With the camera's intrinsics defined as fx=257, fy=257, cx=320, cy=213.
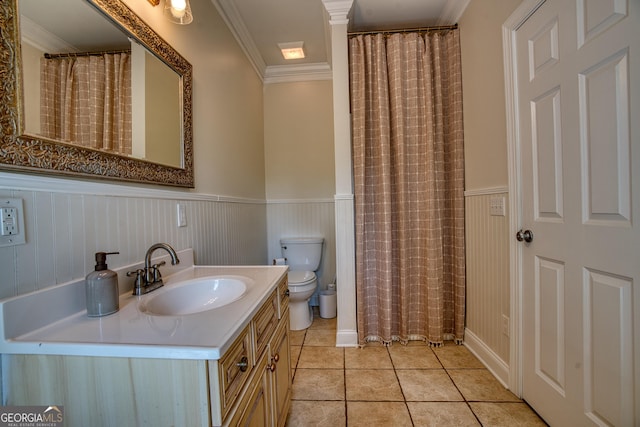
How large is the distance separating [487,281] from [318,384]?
4.05 feet

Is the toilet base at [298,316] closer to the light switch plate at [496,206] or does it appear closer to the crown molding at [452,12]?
the light switch plate at [496,206]

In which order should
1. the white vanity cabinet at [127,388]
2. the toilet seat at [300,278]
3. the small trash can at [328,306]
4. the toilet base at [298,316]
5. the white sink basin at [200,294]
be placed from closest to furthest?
the white vanity cabinet at [127,388] < the white sink basin at [200,294] < the toilet seat at [300,278] < the toilet base at [298,316] < the small trash can at [328,306]

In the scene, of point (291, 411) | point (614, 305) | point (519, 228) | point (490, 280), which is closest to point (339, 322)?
point (291, 411)

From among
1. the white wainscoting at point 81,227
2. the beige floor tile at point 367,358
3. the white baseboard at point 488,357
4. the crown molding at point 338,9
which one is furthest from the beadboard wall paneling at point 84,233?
the white baseboard at point 488,357

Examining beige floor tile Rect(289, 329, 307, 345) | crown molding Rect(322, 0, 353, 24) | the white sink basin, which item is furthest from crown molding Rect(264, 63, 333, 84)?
beige floor tile Rect(289, 329, 307, 345)

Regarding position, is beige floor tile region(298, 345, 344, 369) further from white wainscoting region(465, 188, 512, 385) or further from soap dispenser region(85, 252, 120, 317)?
soap dispenser region(85, 252, 120, 317)

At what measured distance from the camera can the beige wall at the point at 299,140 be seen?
2.81m

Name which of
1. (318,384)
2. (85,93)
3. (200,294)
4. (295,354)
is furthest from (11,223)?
(295,354)

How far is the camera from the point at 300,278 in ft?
7.30

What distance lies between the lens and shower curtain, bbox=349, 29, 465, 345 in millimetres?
1879

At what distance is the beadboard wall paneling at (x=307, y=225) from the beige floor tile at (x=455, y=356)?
3.98 ft

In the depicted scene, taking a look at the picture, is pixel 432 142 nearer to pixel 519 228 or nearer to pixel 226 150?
pixel 519 228

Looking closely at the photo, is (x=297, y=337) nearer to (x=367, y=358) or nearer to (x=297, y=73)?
(x=367, y=358)

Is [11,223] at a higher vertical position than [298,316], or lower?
higher
